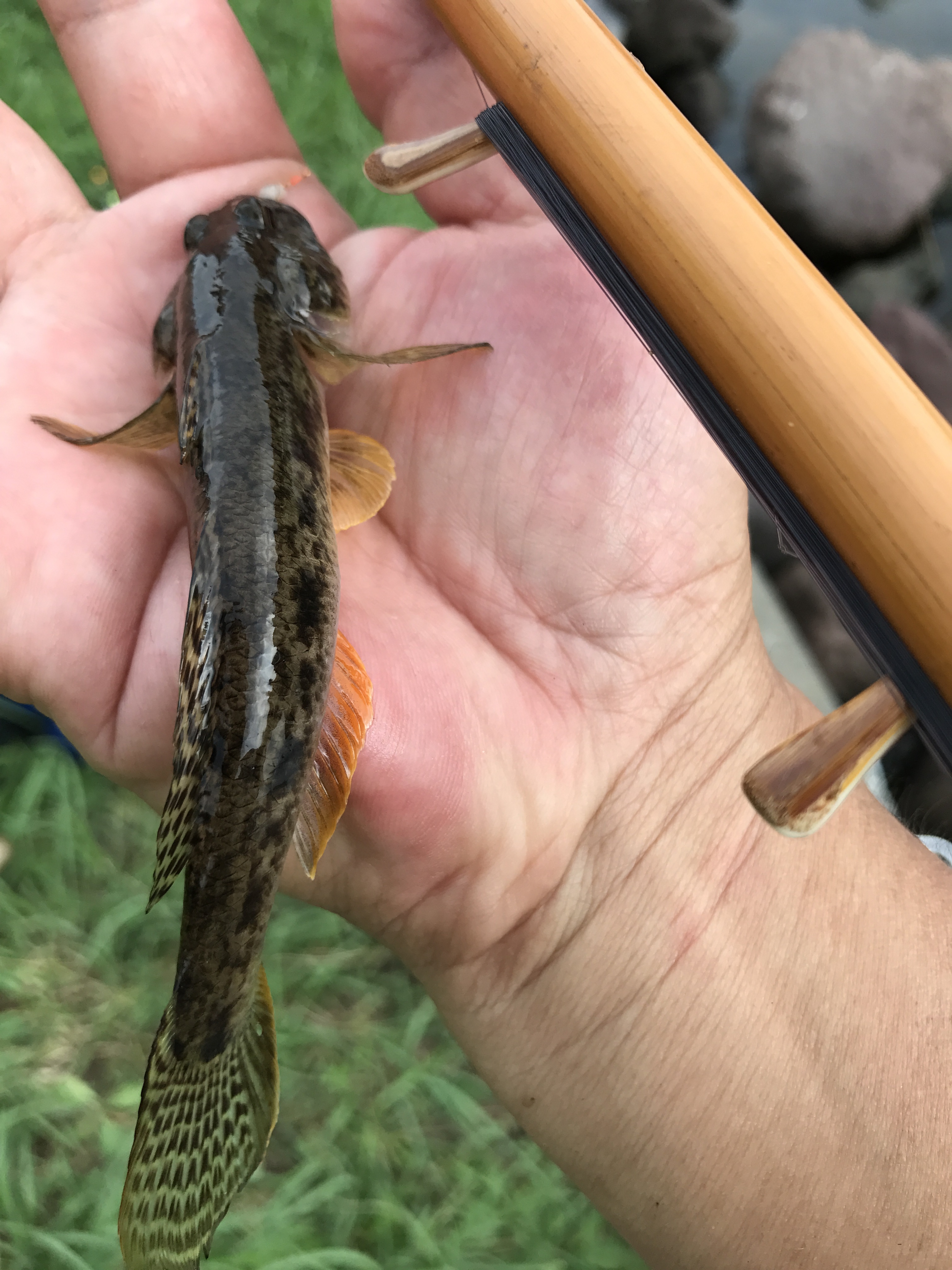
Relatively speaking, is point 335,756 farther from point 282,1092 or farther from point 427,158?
point 282,1092

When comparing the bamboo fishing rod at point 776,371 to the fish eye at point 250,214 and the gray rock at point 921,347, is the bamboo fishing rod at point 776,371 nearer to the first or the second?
the fish eye at point 250,214

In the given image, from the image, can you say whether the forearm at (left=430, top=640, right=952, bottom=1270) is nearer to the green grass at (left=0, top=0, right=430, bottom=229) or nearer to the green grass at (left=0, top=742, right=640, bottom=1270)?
the green grass at (left=0, top=742, right=640, bottom=1270)

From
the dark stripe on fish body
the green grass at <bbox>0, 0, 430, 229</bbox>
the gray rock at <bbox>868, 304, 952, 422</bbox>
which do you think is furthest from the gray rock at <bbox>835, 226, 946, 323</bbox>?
the dark stripe on fish body

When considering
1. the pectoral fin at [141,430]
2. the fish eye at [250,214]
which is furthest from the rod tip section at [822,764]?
the fish eye at [250,214]

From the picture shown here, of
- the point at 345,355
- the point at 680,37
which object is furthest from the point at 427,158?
the point at 680,37

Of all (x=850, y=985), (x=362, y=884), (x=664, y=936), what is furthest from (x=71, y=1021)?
(x=850, y=985)

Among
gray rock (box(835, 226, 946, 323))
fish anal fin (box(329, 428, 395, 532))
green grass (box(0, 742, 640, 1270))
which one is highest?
gray rock (box(835, 226, 946, 323))
